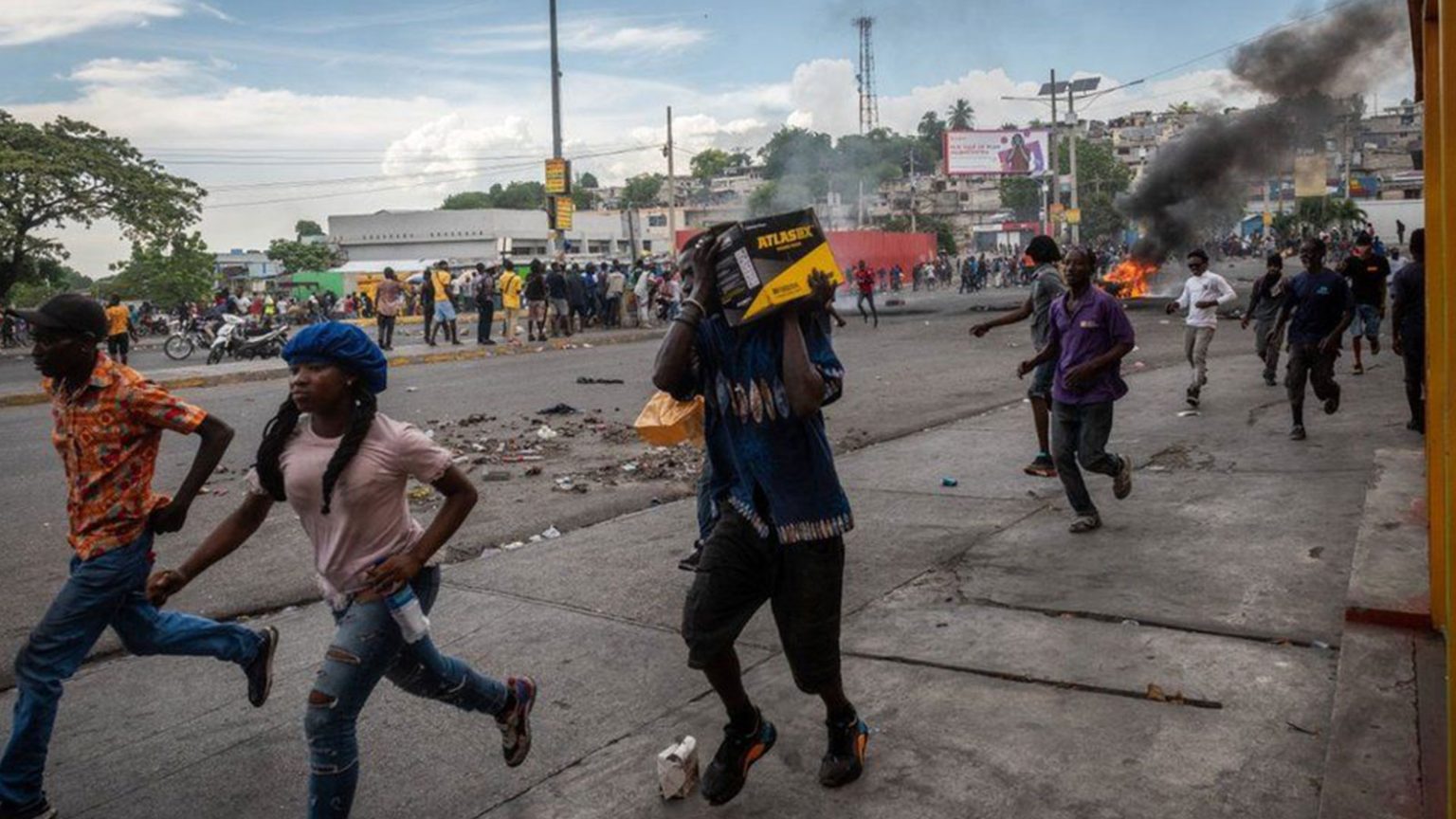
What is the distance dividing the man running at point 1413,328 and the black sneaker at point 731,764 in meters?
7.39

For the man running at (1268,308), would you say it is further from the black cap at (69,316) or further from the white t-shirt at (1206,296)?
the black cap at (69,316)

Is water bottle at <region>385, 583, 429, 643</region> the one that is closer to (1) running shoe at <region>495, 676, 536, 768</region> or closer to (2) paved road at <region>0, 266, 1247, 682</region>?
Result: (1) running shoe at <region>495, 676, 536, 768</region>

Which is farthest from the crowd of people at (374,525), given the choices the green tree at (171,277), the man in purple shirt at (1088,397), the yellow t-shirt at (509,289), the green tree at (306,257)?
the green tree at (306,257)

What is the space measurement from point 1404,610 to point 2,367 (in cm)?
2619

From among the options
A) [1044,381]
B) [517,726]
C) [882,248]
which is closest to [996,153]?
[882,248]

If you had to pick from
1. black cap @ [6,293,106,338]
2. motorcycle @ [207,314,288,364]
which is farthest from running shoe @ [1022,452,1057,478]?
motorcycle @ [207,314,288,364]

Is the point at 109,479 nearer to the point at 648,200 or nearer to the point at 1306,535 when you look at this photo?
the point at 1306,535

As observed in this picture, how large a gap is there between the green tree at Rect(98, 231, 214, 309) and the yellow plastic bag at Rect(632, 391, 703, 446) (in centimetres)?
5072

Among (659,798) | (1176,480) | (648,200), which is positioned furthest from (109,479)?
(648,200)

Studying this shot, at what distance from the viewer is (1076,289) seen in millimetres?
6422

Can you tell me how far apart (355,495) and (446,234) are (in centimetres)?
7967

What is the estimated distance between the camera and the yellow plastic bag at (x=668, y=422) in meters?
5.03

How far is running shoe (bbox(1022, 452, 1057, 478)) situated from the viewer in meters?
7.69

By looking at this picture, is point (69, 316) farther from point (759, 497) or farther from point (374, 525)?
point (759, 497)
